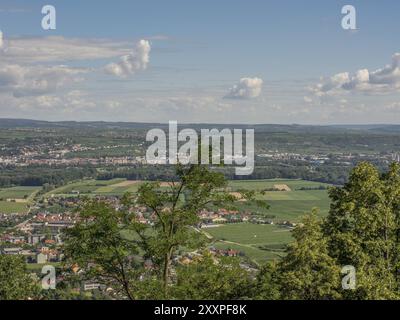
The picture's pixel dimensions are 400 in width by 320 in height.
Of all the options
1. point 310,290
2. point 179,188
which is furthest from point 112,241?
point 310,290

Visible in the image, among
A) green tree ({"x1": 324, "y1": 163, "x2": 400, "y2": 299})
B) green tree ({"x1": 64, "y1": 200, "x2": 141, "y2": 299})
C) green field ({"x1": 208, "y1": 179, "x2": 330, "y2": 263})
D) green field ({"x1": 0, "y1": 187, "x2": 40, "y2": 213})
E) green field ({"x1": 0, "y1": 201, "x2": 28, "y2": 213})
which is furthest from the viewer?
green field ({"x1": 0, "y1": 187, "x2": 40, "y2": 213})

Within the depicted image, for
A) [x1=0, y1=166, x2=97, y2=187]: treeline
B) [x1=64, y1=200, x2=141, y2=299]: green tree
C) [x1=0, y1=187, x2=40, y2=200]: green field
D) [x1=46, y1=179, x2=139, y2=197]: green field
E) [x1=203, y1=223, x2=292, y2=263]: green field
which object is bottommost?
[x1=203, y1=223, x2=292, y2=263]: green field

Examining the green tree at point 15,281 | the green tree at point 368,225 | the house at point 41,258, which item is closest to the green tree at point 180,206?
the green tree at point 368,225

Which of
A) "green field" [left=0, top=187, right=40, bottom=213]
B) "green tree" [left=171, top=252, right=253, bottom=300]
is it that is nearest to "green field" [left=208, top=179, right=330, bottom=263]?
"green tree" [left=171, top=252, right=253, bottom=300]

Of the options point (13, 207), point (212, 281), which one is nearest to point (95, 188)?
point (13, 207)

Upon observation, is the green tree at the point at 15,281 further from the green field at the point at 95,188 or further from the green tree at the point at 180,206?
the green field at the point at 95,188

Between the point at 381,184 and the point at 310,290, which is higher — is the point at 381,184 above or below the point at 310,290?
above

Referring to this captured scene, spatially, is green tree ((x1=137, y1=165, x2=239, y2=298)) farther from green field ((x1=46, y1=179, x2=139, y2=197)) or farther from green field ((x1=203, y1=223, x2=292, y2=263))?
green field ((x1=46, y1=179, x2=139, y2=197))

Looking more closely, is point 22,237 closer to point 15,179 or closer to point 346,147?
point 15,179
